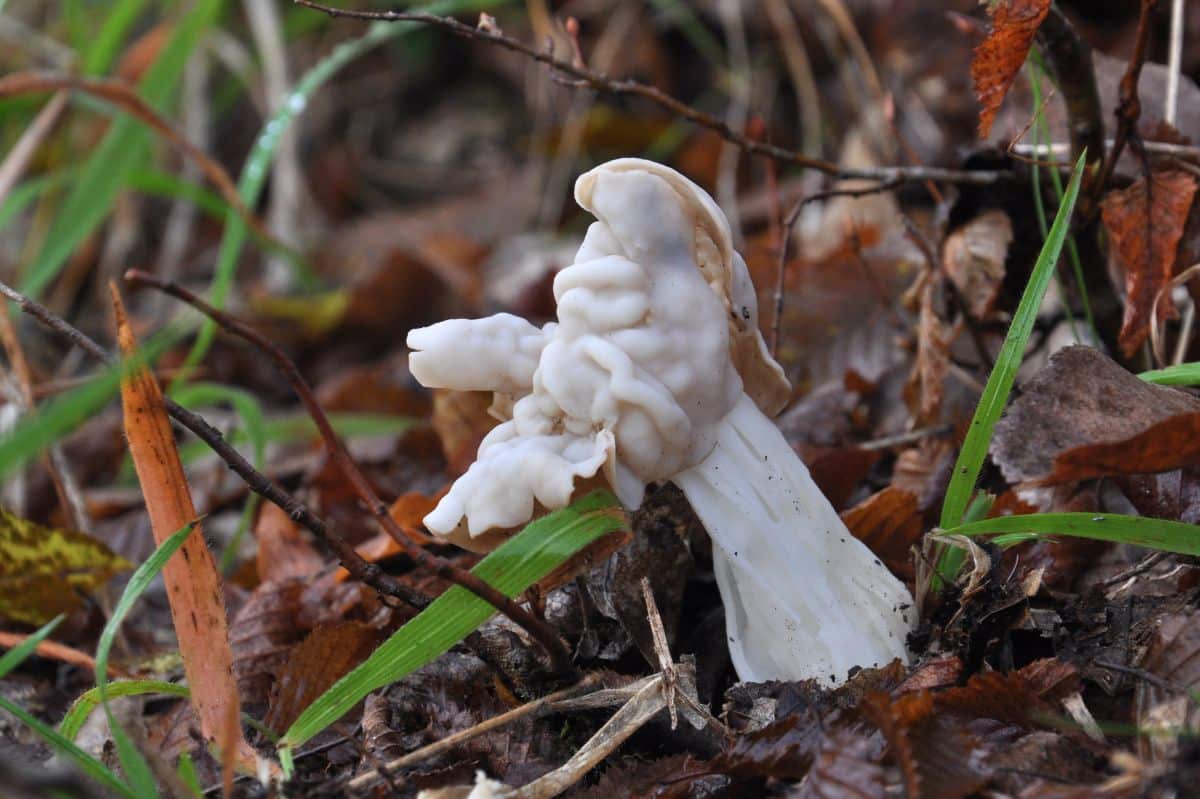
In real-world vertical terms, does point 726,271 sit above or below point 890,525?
above

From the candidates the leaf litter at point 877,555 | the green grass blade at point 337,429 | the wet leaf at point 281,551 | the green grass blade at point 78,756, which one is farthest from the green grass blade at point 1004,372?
the green grass blade at point 337,429

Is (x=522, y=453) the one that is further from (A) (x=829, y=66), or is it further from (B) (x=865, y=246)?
(A) (x=829, y=66)

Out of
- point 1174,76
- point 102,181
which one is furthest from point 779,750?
point 102,181

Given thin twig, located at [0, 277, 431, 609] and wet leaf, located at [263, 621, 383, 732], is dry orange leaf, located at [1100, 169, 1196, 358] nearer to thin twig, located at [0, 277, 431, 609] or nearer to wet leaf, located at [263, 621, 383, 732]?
thin twig, located at [0, 277, 431, 609]

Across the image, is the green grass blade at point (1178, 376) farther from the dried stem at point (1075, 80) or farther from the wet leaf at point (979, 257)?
the wet leaf at point (979, 257)

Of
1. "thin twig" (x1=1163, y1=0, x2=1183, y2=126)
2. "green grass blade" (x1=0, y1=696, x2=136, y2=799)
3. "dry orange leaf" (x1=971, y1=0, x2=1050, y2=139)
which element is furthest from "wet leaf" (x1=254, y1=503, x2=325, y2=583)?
"thin twig" (x1=1163, y1=0, x2=1183, y2=126)

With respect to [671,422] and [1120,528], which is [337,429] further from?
[1120,528]
